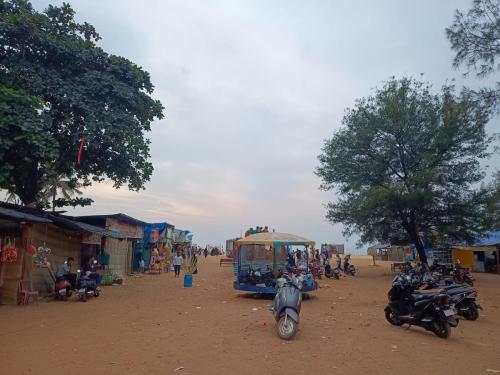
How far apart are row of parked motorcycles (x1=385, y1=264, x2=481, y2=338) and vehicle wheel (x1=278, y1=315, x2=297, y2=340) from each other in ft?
9.47

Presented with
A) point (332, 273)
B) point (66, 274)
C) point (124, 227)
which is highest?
point (124, 227)

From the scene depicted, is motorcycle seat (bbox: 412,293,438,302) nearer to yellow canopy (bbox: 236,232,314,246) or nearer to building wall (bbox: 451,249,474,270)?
yellow canopy (bbox: 236,232,314,246)

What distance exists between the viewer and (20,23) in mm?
14148

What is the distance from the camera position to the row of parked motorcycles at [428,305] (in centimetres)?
773

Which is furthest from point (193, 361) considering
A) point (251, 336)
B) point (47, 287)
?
point (47, 287)

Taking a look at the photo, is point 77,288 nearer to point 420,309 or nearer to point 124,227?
point 420,309

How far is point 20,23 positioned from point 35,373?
546 inches

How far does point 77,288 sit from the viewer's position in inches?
498

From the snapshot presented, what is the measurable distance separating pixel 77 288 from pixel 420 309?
421 inches

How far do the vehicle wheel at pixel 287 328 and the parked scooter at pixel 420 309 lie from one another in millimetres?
2878

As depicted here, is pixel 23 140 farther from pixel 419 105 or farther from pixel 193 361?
pixel 419 105

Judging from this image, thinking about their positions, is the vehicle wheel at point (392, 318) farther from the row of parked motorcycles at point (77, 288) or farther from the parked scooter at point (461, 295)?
the row of parked motorcycles at point (77, 288)

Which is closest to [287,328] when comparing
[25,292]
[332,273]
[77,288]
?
[77,288]

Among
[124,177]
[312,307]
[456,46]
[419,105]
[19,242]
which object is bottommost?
[312,307]
